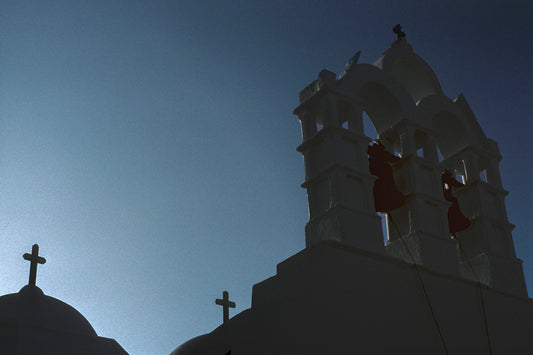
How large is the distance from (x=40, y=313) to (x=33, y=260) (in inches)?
38.2

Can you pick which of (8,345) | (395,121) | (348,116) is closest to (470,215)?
(395,121)

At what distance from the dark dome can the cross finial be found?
0.17 meters

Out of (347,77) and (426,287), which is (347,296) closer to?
(426,287)

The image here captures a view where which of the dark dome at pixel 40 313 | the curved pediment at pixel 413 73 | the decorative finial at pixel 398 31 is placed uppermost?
the decorative finial at pixel 398 31

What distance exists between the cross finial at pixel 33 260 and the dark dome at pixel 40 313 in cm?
17

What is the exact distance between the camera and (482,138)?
29.9 ft

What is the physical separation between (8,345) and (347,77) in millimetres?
5591

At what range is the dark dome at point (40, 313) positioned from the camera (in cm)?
941

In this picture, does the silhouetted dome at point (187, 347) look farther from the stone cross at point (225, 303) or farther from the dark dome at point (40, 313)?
the dark dome at point (40, 313)

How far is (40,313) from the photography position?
9.66 meters

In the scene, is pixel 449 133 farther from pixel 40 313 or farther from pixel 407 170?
pixel 40 313

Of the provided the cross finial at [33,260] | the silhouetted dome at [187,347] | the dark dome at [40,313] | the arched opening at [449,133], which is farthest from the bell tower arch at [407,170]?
the cross finial at [33,260]

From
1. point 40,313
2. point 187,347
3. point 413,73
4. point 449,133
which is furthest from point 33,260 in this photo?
point 449,133

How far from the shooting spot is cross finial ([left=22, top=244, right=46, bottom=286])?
33.5 feet
